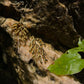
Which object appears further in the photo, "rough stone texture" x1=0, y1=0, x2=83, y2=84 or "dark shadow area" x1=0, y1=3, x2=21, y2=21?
"dark shadow area" x1=0, y1=3, x2=21, y2=21

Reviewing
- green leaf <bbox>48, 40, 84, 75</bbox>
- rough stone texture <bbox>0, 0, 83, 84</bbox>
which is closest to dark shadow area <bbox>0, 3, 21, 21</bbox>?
rough stone texture <bbox>0, 0, 83, 84</bbox>

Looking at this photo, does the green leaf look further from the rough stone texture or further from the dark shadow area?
the dark shadow area

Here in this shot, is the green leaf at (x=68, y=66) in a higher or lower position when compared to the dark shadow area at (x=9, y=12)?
lower

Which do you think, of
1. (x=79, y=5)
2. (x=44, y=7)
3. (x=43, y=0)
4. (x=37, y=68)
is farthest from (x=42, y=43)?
(x=79, y=5)

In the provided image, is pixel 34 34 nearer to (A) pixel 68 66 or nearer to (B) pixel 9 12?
(B) pixel 9 12

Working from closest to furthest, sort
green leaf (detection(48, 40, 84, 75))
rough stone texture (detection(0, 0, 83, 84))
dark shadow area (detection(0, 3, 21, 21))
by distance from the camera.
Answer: green leaf (detection(48, 40, 84, 75)) < rough stone texture (detection(0, 0, 83, 84)) < dark shadow area (detection(0, 3, 21, 21))

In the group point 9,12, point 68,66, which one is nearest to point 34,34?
point 9,12

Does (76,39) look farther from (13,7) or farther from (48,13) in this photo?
(13,7)

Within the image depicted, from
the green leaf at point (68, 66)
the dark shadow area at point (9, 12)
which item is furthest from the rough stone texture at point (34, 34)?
the green leaf at point (68, 66)

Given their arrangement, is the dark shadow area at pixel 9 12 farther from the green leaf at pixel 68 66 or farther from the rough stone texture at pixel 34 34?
the green leaf at pixel 68 66

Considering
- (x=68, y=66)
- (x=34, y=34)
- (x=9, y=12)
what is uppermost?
(x=9, y=12)

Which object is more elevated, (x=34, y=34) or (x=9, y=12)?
(x=9, y=12)

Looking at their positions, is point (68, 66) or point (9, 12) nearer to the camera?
point (68, 66)
